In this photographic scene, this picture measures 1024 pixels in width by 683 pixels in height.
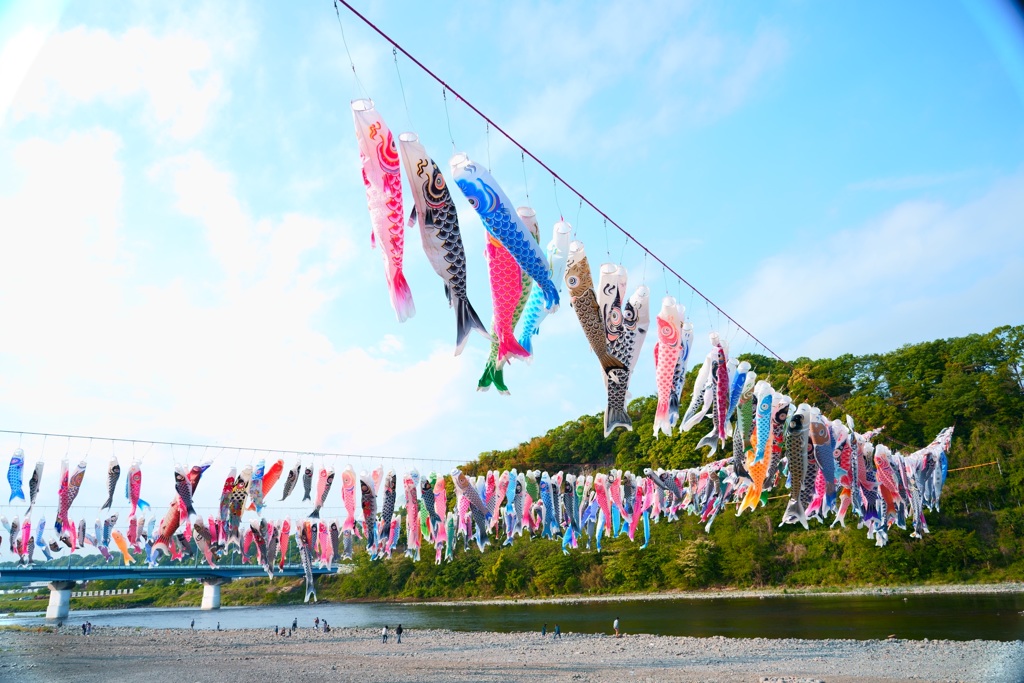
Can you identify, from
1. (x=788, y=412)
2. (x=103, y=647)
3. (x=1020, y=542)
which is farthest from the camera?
(x=1020, y=542)

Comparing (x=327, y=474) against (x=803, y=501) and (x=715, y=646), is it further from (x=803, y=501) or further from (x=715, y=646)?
(x=715, y=646)

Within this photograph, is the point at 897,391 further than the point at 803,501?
Yes

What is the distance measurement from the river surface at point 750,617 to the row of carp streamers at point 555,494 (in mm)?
4359

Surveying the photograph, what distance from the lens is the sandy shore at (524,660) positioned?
43.7ft

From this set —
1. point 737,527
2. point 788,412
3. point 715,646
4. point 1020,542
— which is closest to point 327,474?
point 788,412

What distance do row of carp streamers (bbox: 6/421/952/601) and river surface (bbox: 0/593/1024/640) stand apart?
14.3ft

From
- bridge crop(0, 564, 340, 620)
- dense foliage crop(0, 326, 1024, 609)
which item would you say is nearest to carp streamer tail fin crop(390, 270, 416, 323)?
dense foliage crop(0, 326, 1024, 609)

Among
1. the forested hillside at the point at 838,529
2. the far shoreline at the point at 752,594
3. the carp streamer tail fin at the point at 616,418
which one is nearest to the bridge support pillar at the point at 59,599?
the forested hillside at the point at 838,529

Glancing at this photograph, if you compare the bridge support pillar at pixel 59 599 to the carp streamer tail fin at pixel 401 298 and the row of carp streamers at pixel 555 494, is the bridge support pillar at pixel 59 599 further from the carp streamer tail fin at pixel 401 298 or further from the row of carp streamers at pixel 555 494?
the carp streamer tail fin at pixel 401 298

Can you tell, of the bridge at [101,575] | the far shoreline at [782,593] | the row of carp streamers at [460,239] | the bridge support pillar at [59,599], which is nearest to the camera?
the row of carp streamers at [460,239]

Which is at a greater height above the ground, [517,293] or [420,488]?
[517,293]

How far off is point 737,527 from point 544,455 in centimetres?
1517

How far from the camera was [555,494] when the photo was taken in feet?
50.4

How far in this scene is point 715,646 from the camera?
57.0 feet
